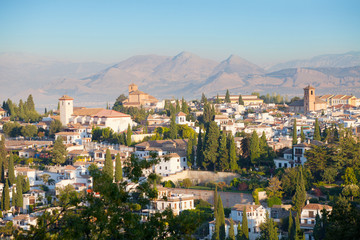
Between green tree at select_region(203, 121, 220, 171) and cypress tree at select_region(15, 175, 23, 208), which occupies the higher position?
green tree at select_region(203, 121, 220, 171)

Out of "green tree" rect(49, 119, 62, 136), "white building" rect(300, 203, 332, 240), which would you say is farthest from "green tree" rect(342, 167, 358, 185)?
"green tree" rect(49, 119, 62, 136)

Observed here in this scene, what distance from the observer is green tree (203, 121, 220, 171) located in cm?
4222

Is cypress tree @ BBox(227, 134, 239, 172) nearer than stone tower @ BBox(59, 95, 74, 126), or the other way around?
cypress tree @ BBox(227, 134, 239, 172)

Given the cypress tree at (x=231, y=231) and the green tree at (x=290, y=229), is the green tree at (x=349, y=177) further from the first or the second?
the cypress tree at (x=231, y=231)

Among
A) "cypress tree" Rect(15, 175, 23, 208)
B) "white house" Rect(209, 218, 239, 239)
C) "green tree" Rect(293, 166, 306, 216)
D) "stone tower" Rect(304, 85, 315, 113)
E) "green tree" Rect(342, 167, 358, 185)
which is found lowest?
"white house" Rect(209, 218, 239, 239)

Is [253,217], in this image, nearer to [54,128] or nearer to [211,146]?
[211,146]

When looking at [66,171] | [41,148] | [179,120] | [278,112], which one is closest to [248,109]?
[278,112]

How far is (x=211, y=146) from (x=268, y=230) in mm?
11377

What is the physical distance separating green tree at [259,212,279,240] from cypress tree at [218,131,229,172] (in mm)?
8304

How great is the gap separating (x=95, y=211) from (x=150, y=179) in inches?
66.7

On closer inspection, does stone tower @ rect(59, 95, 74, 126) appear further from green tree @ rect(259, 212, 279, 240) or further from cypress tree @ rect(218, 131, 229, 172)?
green tree @ rect(259, 212, 279, 240)

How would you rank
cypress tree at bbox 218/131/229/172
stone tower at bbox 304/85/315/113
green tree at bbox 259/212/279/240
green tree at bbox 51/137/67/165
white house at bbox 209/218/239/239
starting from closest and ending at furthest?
green tree at bbox 259/212/279/240
white house at bbox 209/218/239/239
cypress tree at bbox 218/131/229/172
green tree at bbox 51/137/67/165
stone tower at bbox 304/85/315/113

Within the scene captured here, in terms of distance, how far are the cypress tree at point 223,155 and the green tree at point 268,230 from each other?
Answer: 8304mm

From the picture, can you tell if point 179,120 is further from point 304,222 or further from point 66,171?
point 304,222
